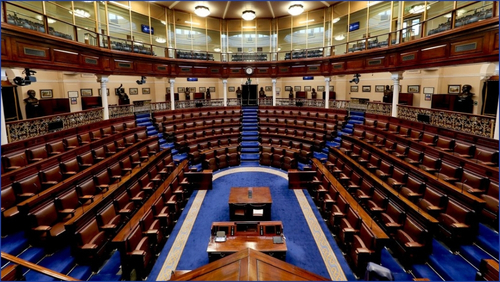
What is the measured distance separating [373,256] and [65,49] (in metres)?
11.0

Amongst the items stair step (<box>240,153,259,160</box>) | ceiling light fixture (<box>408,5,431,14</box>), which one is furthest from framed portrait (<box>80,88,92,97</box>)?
ceiling light fixture (<box>408,5,431,14</box>)

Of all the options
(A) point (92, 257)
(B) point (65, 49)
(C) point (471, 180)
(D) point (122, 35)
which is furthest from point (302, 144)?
(D) point (122, 35)

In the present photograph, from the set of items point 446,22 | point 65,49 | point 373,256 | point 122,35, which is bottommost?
point 373,256

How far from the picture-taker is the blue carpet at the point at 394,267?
15.1ft

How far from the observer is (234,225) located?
578 centimetres

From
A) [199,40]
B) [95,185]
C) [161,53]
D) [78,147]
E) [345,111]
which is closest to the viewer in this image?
[95,185]

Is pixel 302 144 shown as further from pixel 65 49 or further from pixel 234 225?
pixel 65 49

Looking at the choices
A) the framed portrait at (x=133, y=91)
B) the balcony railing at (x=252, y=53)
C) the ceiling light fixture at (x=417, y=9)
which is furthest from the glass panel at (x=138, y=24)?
the ceiling light fixture at (x=417, y=9)

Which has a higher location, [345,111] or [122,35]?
[122,35]

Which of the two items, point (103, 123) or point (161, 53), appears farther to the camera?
point (161, 53)

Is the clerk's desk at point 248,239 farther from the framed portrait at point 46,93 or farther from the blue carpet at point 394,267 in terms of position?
the framed portrait at point 46,93

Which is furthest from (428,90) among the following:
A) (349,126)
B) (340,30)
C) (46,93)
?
(46,93)

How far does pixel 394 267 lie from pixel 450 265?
0.90 metres

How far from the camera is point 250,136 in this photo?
1411 centimetres
